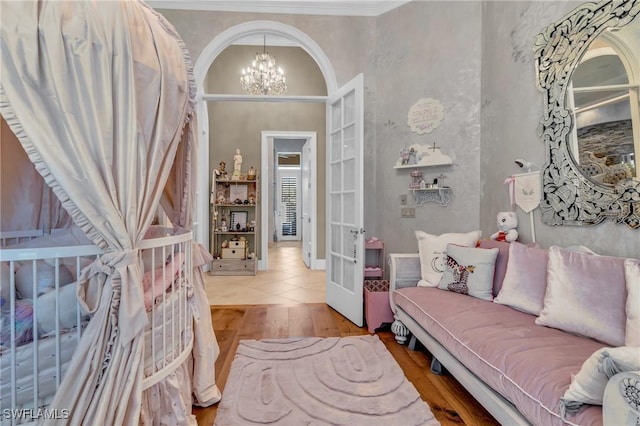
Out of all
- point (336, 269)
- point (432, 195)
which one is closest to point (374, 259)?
point (336, 269)

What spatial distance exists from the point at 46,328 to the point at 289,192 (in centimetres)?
923

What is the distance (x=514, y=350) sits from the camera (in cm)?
130

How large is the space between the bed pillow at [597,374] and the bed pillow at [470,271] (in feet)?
3.31

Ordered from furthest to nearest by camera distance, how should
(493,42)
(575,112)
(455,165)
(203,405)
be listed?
1. (455,165)
2. (493,42)
3. (575,112)
4. (203,405)

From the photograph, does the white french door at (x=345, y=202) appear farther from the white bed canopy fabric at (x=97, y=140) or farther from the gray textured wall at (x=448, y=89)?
the white bed canopy fabric at (x=97, y=140)

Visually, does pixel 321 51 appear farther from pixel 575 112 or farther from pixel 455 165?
pixel 575 112

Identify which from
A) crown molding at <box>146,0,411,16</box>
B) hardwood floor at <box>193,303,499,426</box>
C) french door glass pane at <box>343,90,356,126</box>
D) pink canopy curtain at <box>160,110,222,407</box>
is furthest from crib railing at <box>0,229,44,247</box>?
crown molding at <box>146,0,411,16</box>

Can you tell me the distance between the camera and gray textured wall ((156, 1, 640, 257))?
2.24m

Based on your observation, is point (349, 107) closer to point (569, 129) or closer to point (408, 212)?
point (408, 212)

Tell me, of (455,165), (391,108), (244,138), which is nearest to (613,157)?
(455,165)

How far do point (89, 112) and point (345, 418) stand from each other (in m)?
1.77

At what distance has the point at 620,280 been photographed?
1336 millimetres

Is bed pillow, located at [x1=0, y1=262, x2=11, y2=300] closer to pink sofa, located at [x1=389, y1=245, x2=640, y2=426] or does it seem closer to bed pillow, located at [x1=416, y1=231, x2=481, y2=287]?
pink sofa, located at [x1=389, y1=245, x2=640, y2=426]

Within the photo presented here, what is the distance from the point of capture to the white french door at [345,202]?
266 centimetres
